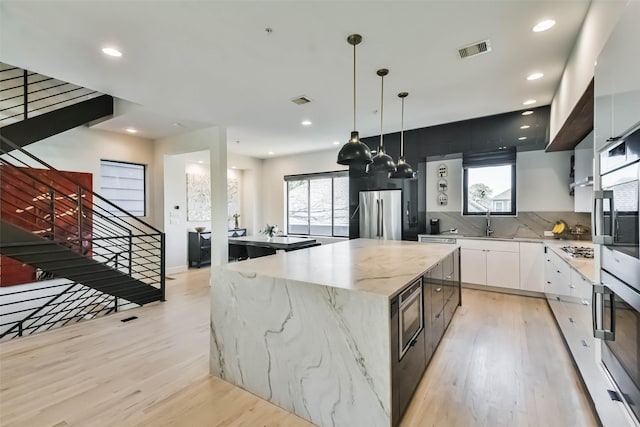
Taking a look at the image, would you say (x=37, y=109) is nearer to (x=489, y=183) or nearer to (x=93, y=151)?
(x=93, y=151)

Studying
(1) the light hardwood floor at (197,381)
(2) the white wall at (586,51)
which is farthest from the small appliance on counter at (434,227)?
(2) the white wall at (586,51)

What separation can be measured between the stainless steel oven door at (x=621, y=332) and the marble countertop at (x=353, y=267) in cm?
95

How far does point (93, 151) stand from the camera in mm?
5332

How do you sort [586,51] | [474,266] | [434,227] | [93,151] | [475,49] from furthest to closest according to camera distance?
[434,227]
[93,151]
[474,266]
[475,49]
[586,51]

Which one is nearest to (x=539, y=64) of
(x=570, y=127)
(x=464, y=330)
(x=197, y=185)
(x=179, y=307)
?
(x=570, y=127)

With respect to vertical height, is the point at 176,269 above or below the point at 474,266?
below

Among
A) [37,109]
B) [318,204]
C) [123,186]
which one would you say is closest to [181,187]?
[123,186]

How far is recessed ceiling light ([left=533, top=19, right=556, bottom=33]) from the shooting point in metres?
2.26

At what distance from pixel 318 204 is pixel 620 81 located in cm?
654

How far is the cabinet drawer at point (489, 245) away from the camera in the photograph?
4.45 metres

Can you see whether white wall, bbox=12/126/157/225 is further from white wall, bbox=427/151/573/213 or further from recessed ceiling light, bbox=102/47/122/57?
white wall, bbox=427/151/573/213

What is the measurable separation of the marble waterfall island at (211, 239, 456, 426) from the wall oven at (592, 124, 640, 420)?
3.14ft

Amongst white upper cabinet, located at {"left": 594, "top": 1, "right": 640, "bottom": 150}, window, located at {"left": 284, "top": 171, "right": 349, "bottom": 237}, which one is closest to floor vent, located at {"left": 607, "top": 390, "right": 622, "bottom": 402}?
white upper cabinet, located at {"left": 594, "top": 1, "right": 640, "bottom": 150}

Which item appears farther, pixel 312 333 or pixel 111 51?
pixel 111 51
